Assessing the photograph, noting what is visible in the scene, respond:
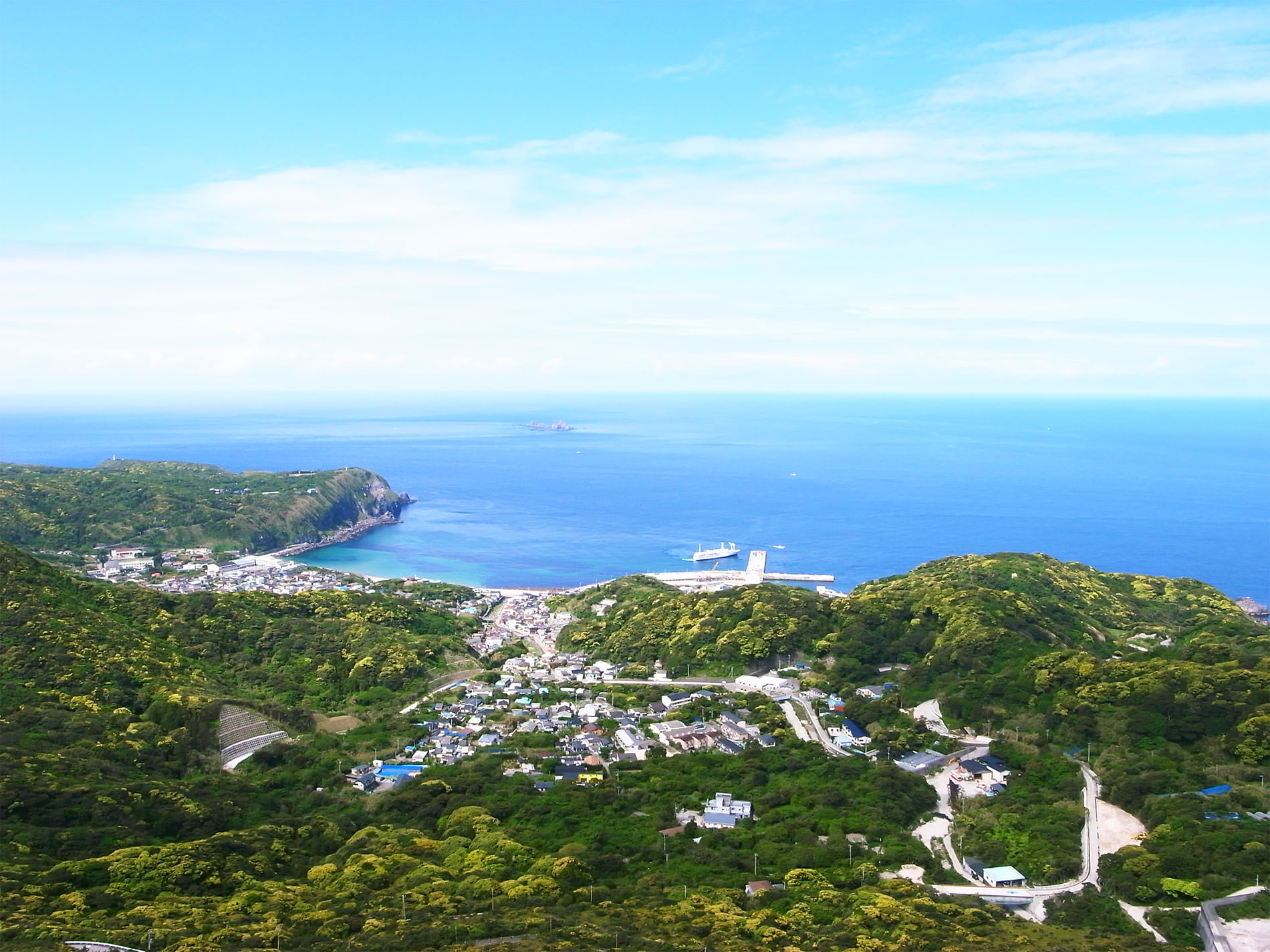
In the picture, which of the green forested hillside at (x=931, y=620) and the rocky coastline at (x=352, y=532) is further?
the rocky coastline at (x=352, y=532)

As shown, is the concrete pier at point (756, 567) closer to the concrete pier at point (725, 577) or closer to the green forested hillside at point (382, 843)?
the concrete pier at point (725, 577)

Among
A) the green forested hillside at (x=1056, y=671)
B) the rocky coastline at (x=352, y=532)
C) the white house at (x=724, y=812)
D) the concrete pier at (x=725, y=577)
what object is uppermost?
the green forested hillside at (x=1056, y=671)

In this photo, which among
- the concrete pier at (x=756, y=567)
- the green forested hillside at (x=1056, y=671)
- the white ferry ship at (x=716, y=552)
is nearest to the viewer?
the green forested hillside at (x=1056, y=671)

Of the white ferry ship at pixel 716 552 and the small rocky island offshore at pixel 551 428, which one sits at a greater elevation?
the small rocky island offshore at pixel 551 428

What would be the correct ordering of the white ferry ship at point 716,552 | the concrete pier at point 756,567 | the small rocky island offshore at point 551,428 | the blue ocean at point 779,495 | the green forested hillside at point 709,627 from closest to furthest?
the green forested hillside at point 709,627 < the concrete pier at point 756,567 < the white ferry ship at point 716,552 < the blue ocean at point 779,495 < the small rocky island offshore at point 551,428


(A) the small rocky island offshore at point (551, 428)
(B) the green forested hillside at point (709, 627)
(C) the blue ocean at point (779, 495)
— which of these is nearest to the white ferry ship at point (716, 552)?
(C) the blue ocean at point (779, 495)

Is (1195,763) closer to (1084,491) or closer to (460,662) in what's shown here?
(460,662)

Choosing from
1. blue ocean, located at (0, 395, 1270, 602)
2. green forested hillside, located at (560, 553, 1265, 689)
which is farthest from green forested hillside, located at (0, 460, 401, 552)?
green forested hillside, located at (560, 553, 1265, 689)

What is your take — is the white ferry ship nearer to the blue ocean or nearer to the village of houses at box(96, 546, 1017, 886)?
the blue ocean
